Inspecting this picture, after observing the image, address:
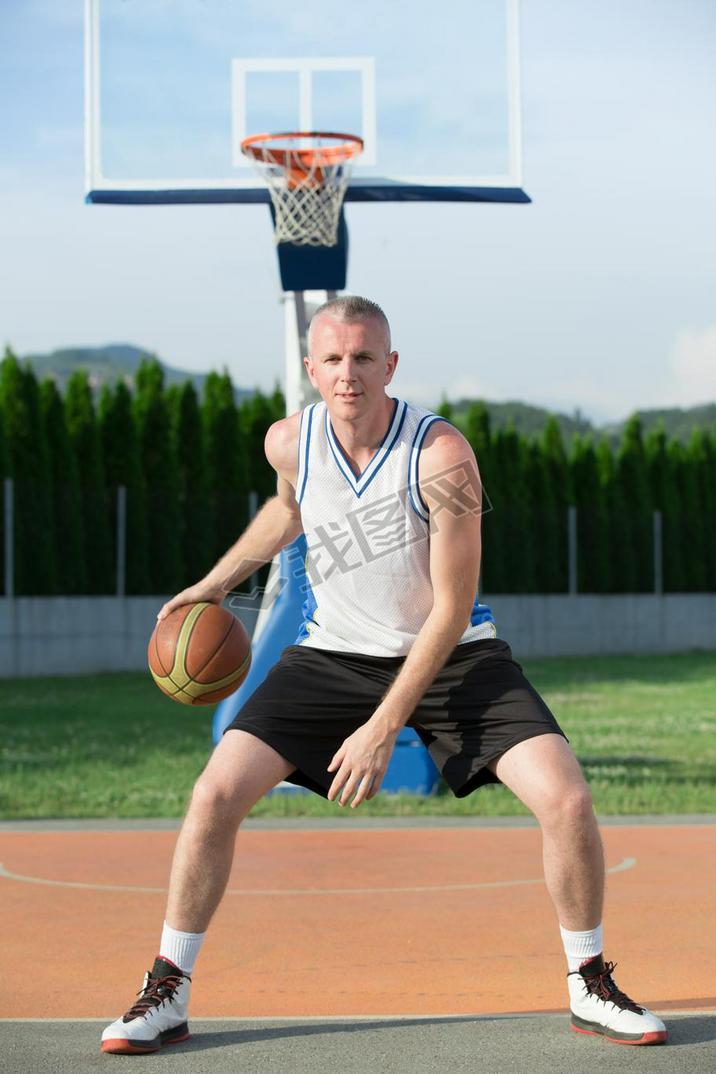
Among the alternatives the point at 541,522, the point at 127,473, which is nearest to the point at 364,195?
the point at 127,473

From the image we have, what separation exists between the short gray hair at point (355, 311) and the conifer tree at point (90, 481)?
19.5 metres

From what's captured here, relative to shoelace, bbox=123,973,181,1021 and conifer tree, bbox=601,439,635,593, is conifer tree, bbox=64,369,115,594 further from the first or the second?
shoelace, bbox=123,973,181,1021

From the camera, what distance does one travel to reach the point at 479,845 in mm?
9117

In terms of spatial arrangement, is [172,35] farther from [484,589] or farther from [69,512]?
[484,589]

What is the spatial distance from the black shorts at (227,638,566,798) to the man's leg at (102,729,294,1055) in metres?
0.14

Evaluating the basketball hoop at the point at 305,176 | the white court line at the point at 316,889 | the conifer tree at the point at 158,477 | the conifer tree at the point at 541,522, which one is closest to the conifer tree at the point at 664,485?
the conifer tree at the point at 541,522

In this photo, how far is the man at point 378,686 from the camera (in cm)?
456

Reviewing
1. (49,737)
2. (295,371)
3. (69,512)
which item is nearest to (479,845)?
(295,371)

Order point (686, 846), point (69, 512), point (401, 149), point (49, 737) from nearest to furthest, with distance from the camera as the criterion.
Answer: point (686, 846), point (401, 149), point (49, 737), point (69, 512)

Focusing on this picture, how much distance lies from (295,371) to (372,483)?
6124 millimetres

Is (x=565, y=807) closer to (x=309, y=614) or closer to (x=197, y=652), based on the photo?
(x=309, y=614)

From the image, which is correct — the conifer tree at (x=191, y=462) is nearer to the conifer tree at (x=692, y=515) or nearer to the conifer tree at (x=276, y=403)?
the conifer tree at (x=276, y=403)

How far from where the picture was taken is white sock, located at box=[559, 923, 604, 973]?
467 centimetres

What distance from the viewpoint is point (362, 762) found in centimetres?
446
